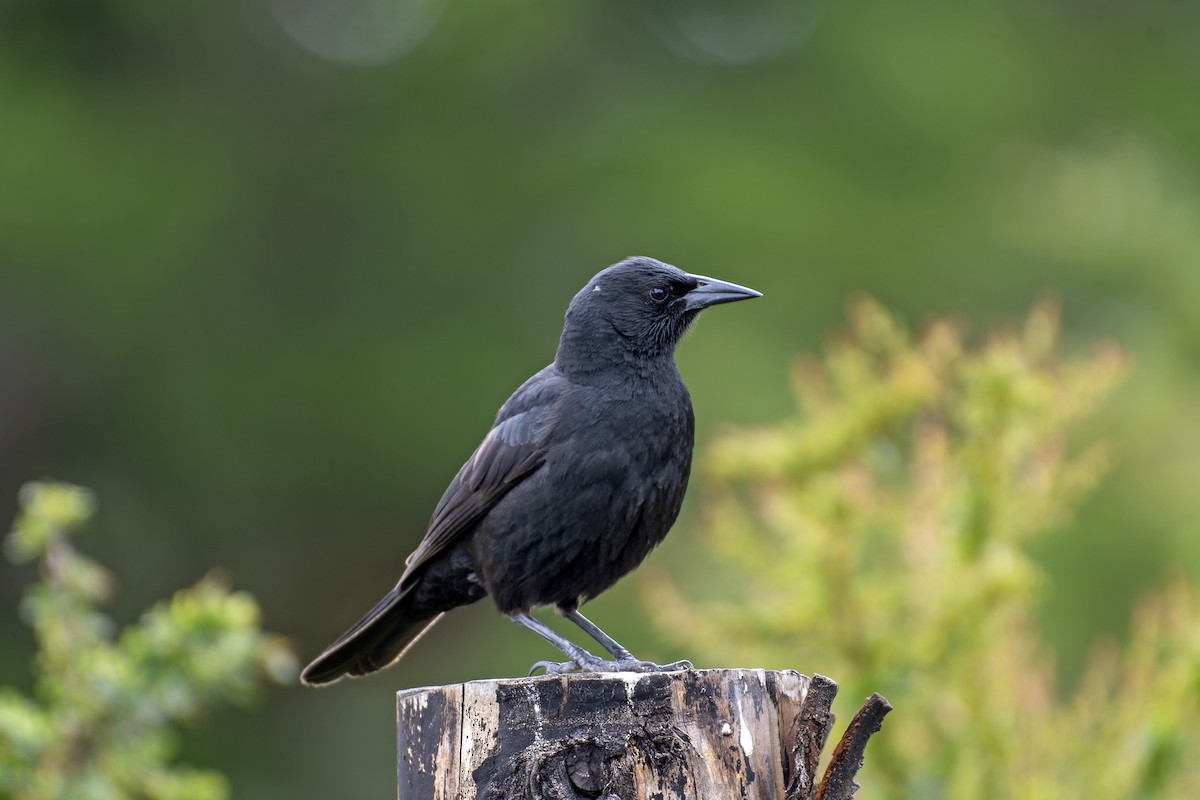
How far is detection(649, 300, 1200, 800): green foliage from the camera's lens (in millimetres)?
5090

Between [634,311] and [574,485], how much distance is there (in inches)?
A: 30.8

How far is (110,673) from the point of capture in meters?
4.86

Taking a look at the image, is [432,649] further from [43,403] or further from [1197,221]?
[1197,221]

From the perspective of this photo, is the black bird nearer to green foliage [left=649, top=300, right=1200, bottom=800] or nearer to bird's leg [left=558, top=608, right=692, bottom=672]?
bird's leg [left=558, top=608, right=692, bottom=672]

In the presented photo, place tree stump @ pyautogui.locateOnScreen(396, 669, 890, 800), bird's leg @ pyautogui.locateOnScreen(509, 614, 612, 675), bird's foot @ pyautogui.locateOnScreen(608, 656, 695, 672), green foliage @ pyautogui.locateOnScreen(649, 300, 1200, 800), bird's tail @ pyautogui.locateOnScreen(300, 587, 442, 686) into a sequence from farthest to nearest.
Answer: green foliage @ pyautogui.locateOnScreen(649, 300, 1200, 800)
bird's tail @ pyautogui.locateOnScreen(300, 587, 442, 686)
bird's leg @ pyautogui.locateOnScreen(509, 614, 612, 675)
bird's foot @ pyautogui.locateOnScreen(608, 656, 695, 672)
tree stump @ pyautogui.locateOnScreen(396, 669, 890, 800)

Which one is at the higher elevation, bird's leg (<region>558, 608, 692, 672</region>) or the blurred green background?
the blurred green background

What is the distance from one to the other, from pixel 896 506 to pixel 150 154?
7.28 meters

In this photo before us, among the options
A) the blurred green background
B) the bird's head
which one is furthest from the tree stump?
the blurred green background

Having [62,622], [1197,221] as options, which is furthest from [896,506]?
[1197,221]

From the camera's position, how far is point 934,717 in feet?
17.6

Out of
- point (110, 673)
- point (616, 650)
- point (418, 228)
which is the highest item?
point (418, 228)

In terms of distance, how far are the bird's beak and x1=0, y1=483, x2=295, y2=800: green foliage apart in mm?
1821

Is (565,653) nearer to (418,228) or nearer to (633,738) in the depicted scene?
(633,738)

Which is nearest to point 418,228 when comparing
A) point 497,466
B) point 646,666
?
point 497,466
